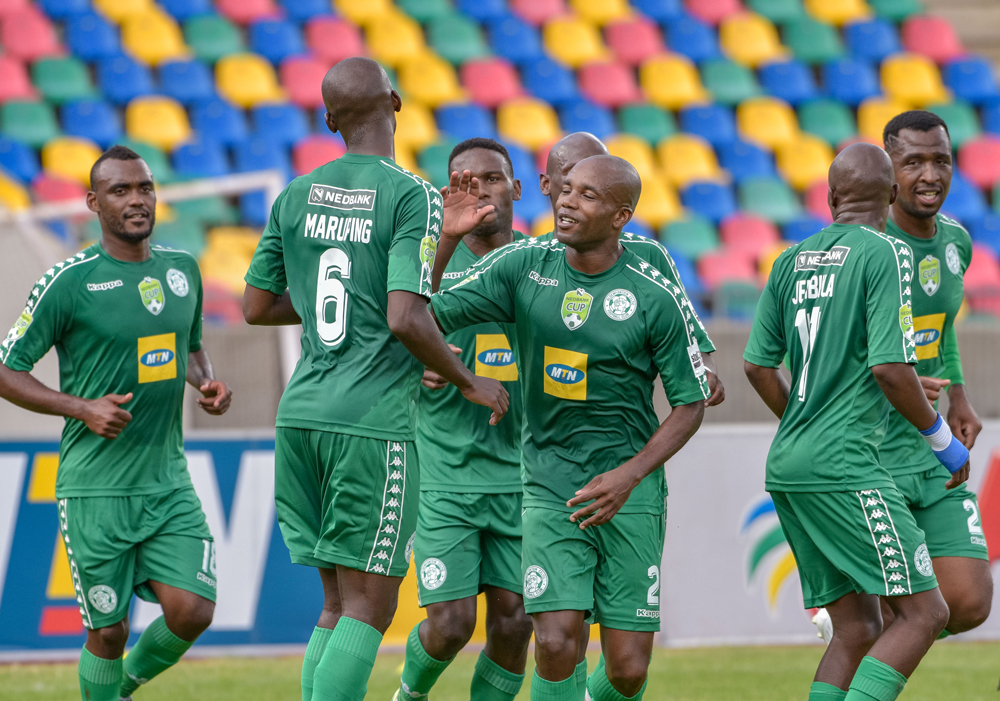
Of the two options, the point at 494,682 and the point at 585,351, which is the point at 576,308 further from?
the point at 494,682

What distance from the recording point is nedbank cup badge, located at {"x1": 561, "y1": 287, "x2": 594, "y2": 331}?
13.2 ft

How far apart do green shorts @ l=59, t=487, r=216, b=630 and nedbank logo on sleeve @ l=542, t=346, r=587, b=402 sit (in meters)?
1.80

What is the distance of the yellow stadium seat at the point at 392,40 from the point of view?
14.9m

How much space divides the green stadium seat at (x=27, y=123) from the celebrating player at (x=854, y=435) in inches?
399

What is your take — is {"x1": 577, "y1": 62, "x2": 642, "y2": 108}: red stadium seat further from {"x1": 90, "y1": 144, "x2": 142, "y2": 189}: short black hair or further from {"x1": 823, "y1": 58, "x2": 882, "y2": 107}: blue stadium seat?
{"x1": 90, "y1": 144, "x2": 142, "y2": 189}: short black hair

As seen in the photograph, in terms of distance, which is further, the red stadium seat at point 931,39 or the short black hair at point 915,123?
the red stadium seat at point 931,39

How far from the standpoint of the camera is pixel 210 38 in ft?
47.1

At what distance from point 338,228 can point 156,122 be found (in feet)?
32.3

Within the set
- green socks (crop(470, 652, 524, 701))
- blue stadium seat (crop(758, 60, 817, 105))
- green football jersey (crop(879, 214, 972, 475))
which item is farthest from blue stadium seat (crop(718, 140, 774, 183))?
green socks (crop(470, 652, 524, 701))

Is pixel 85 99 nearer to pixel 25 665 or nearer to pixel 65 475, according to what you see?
pixel 25 665

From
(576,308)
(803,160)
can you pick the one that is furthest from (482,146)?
(803,160)

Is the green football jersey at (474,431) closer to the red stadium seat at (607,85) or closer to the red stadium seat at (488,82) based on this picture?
the red stadium seat at (488,82)

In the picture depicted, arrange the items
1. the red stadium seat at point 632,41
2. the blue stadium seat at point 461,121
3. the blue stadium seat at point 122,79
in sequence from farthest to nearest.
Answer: the red stadium seat at point 632,41, the blue stadium seat at point 461,121, the blue stadium seat at point 122,79

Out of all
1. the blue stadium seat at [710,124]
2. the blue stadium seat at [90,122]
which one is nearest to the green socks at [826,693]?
the blue stadium seat at [90,122]
